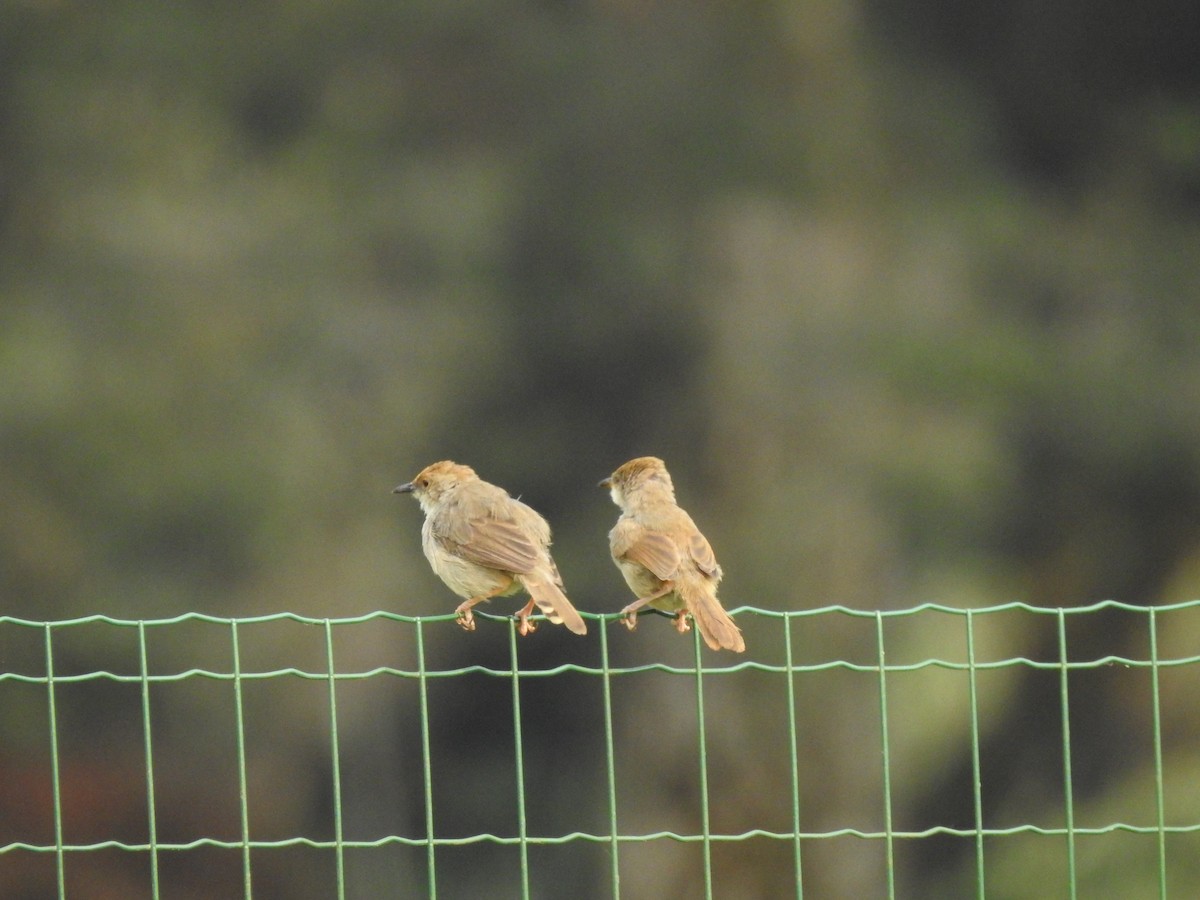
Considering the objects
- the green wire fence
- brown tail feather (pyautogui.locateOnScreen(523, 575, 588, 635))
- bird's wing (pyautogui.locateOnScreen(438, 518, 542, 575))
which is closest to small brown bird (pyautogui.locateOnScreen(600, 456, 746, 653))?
brown tail feather (pyautogui.locateOnScreen(523, 575, 588, 635))

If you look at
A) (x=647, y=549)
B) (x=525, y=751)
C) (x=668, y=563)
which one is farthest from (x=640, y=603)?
(x=525, y=751)

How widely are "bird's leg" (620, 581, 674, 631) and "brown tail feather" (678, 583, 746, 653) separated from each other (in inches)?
2.2

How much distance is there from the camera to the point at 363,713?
341 inches

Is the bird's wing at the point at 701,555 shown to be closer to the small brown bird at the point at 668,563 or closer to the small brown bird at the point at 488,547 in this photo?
the small brown bird at the point at 668,563

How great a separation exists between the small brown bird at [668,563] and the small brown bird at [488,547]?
0.25 m

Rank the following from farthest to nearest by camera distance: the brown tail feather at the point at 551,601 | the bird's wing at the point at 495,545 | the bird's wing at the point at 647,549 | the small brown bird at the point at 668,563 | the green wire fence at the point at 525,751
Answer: the green wire fence at the point at 525,751 → the bird's wing at the point at 495,545 → the bird's wing at the point at 647,549 → the brown tail feather at the point at 551,601 → the small brown bird at the point at 668,563

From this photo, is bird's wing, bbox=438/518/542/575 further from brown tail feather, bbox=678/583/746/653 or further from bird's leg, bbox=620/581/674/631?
brown tail feather, bbox=678/583/746/653

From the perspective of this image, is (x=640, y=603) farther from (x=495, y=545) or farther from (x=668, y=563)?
(x=495, y=545)

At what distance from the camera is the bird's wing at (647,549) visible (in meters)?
5.06

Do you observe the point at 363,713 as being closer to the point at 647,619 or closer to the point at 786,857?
the point at 647,619

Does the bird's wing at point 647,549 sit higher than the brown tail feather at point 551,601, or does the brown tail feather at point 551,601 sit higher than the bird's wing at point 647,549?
the bird's wing at point 647,549

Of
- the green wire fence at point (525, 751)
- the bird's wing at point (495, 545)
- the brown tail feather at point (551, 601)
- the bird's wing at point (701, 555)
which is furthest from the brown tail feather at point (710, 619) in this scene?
the green wire fence at point (525, 751)

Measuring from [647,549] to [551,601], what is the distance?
393 millimetres

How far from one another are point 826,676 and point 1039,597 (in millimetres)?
1231
